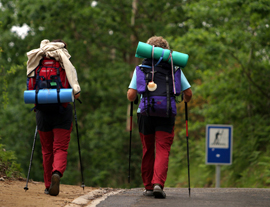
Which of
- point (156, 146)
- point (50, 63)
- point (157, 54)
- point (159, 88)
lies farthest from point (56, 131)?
point (157, 54)

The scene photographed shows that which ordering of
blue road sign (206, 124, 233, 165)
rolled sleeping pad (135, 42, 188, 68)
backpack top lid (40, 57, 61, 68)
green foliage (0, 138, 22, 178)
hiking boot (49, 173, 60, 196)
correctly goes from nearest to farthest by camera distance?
hiking boot (49, 173, 60, 196) → rolled sleeping pad (135, 42, 188, 68) → backpack top lid (40, 57, 61, 68) → green foliage (0, 138, 22, 178) → blue road sign (206, 124, 233, 165)

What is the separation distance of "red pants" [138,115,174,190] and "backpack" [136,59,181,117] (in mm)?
236

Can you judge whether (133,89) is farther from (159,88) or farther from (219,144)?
(219,144)

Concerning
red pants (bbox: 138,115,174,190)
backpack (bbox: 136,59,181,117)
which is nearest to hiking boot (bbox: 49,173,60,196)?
red pants (bbox: 138,115,174,190)

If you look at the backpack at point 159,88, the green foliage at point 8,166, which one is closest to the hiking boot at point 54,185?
the backpack at point 159,88

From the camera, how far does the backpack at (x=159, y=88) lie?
19.8 feet

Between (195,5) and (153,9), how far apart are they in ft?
24.9

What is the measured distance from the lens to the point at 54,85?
6109mm

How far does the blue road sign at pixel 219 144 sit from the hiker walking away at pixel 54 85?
609 cm

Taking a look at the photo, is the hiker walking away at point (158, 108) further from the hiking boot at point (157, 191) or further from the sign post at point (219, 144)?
the sign post at point (219, 144)

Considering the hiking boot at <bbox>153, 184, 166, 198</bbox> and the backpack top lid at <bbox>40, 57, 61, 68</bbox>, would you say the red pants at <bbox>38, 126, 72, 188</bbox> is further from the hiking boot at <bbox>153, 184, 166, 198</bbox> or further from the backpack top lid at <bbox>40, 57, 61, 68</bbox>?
the hiking boot at <bbox>153, 184, 166, 198</bbox>

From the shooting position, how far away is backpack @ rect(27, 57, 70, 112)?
6113mm

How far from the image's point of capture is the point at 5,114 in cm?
1969

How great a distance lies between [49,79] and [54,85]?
103 millimetres
